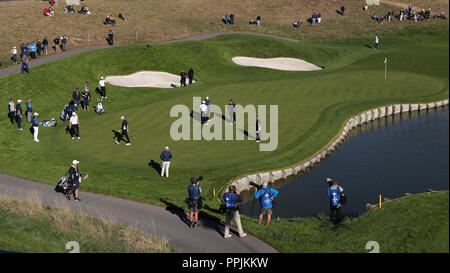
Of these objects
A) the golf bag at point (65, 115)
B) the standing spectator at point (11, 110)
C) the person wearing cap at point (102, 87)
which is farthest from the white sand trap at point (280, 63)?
the standing spectator at point (11, 110)

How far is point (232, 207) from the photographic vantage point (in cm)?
2236

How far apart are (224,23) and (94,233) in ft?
215

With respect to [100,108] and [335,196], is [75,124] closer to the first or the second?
[100,108]

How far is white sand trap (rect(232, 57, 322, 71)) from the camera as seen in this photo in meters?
63.1

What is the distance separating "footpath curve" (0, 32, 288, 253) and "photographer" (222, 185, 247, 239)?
1.12ft

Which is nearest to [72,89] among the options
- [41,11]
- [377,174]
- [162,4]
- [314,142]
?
[314,142]

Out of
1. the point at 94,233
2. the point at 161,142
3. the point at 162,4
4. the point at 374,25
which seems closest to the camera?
the point at 94,233

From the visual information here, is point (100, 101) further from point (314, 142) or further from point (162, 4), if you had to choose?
point (162, 4)

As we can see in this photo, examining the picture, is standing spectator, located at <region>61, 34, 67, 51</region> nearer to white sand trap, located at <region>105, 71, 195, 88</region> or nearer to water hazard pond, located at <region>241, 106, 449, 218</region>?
white sand trap, located at <region>105, 71, 195, 88</region>

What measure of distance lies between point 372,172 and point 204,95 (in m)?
18.6

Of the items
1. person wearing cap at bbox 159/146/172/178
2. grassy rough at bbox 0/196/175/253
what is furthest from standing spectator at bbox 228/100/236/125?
grassy rough at bbox 0/196/175/253

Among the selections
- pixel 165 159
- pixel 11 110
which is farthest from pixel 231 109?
pixel 11 110

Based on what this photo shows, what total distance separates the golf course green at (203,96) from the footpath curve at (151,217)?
50.5 inches

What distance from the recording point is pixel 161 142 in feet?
123
